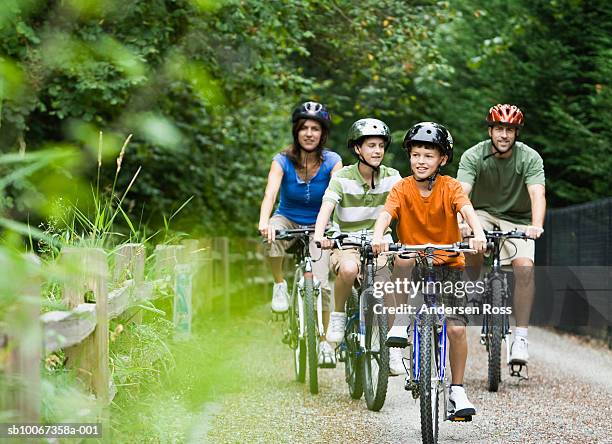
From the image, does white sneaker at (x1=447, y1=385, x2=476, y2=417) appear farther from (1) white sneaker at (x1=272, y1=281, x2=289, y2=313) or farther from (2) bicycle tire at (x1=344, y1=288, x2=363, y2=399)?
(1) white sneaker at (x1=272, y1=281, x2=289, y2=313)

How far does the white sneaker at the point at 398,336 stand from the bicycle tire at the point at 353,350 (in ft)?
4.51

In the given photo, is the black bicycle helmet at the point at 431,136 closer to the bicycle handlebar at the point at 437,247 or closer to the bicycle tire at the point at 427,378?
the bicycle handlebar at the point at 437,247

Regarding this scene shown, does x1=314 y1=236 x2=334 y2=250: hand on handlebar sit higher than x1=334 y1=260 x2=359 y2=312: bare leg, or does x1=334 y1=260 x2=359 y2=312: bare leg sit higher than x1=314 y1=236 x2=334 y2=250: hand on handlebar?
x1=314 y1=236 x2=334 y2=250: hand on handlebar

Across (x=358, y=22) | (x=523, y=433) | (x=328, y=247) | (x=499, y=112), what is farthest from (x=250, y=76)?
(x=523, y=433)

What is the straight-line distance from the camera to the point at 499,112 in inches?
345

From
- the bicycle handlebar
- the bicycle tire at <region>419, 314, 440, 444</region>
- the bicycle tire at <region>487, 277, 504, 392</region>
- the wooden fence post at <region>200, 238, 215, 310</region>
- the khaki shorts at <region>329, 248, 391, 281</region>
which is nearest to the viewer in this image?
the bicycle tire at <region>419, 314, 440, 444</region>

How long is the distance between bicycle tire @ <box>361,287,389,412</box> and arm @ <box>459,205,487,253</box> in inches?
41.7

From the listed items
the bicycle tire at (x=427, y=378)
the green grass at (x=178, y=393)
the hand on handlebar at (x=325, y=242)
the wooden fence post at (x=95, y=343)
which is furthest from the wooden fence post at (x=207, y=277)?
the wooden fence post at (x=95, y=343)


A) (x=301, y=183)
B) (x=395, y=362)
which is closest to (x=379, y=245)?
(x=395, y=362)

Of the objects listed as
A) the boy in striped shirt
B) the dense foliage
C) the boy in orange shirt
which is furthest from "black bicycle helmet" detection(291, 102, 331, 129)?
the boy in orange shirt

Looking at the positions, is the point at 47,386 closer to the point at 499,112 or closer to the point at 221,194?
the point at 499,112

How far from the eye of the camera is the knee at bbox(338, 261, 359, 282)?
7.83 m

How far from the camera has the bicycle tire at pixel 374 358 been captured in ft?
23.7

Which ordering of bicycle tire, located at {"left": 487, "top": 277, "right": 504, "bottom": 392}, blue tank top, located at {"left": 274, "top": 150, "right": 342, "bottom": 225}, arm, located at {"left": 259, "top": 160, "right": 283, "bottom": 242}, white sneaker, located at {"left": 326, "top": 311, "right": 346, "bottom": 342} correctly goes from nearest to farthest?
white sneaker, located at {"left": 326, "top": 311, "right": 346, "bottom": 342}, arm, located at {"left": 259, "top": 160, "right": 283, "bottom": 242}, bicycle tire, located at {"left": 487, "top": 277, "right": 504, "bottom": 392}, blue tank top, located at {"left": 274, "top": 150, "right": 342, "bottom": 225}
